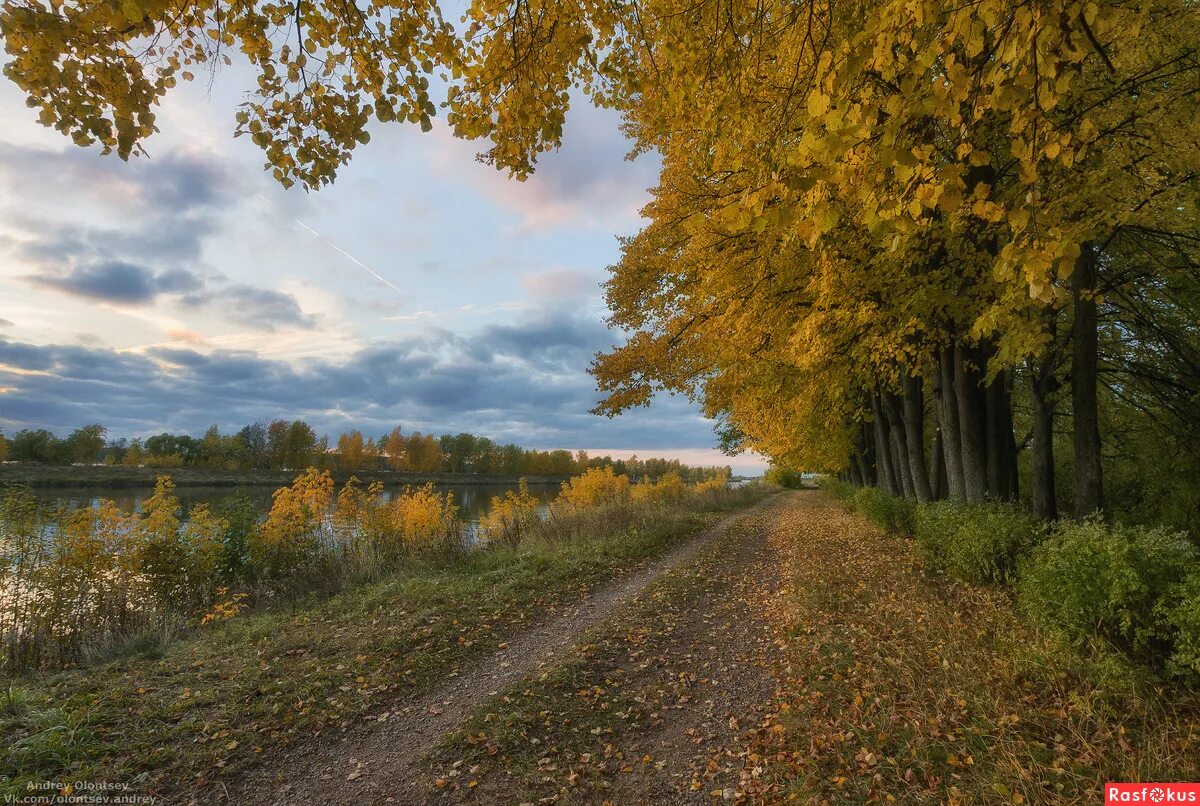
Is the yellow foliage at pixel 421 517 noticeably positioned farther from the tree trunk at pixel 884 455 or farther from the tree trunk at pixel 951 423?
the tree trunk at pixel 884 455

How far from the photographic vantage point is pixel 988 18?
2297 mm

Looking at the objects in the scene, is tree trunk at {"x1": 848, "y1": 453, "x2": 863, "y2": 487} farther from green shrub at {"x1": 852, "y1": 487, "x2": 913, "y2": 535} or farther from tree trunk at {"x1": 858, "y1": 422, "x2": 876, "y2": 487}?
green shrub at {"x1": 852, "y1": 487, "x2": 913, "y2": 535}

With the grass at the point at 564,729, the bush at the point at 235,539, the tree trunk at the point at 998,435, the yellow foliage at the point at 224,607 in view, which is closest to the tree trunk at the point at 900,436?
the tree trunk at the point at 998,435

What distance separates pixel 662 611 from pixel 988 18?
7196mm

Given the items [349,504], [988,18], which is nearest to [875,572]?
[988,18]

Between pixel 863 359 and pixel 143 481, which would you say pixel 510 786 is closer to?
pixel 863 359

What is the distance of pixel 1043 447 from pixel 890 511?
4.46 metres

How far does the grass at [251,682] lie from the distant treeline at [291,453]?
97.2 feet

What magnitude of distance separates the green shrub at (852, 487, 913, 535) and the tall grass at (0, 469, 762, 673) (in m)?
7.10

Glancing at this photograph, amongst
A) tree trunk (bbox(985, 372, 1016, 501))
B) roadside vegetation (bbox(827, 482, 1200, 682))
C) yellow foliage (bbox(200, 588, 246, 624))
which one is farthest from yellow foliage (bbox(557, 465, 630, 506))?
roadside vegetation (bbox(827, 482, 1200, 682))

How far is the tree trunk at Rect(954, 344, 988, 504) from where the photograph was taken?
8.75 meters

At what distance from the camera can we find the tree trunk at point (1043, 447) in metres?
8.34

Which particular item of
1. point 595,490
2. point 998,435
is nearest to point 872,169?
point 998,435

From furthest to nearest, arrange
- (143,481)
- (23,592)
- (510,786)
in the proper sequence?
(143,481) → (23,592) → (510,786)
